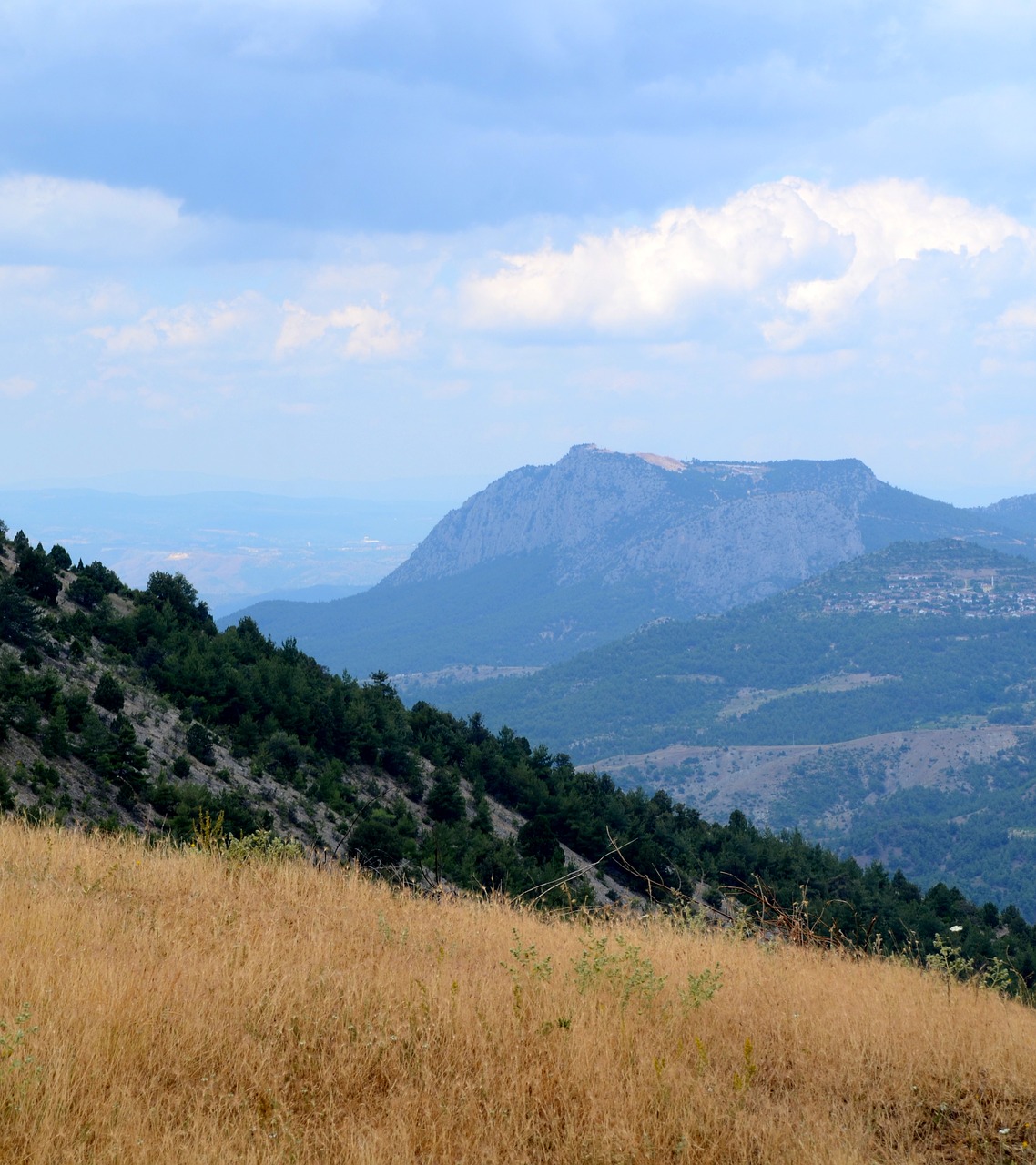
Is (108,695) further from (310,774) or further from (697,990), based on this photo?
(697,990)

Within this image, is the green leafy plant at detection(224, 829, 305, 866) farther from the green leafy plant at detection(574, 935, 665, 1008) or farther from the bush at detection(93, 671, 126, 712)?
the bush at detection(93, 671, 126, 712)

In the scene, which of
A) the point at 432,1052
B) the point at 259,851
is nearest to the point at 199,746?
the point at 259,851

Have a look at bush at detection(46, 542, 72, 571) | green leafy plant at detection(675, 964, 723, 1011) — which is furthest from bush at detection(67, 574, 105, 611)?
green leafy plant at detection(675, 964, 723, 1011)

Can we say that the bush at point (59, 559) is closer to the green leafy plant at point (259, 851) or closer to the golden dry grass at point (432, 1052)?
the green leafy plant at point (259, 851)

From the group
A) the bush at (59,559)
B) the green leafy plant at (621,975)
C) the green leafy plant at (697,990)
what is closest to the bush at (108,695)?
the bush at (59,559)

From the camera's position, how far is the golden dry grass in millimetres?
4254

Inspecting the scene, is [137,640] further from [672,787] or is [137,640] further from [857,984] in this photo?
[672,787]

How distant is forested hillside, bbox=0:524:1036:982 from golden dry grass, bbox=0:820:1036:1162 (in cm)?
437

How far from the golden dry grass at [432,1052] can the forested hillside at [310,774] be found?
172 inches

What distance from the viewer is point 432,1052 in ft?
16.4

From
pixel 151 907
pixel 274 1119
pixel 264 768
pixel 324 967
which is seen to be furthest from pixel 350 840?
pixel 274 1119

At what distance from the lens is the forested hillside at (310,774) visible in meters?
16.6

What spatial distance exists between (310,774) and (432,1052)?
20541mm

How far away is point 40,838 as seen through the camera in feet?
28.0
